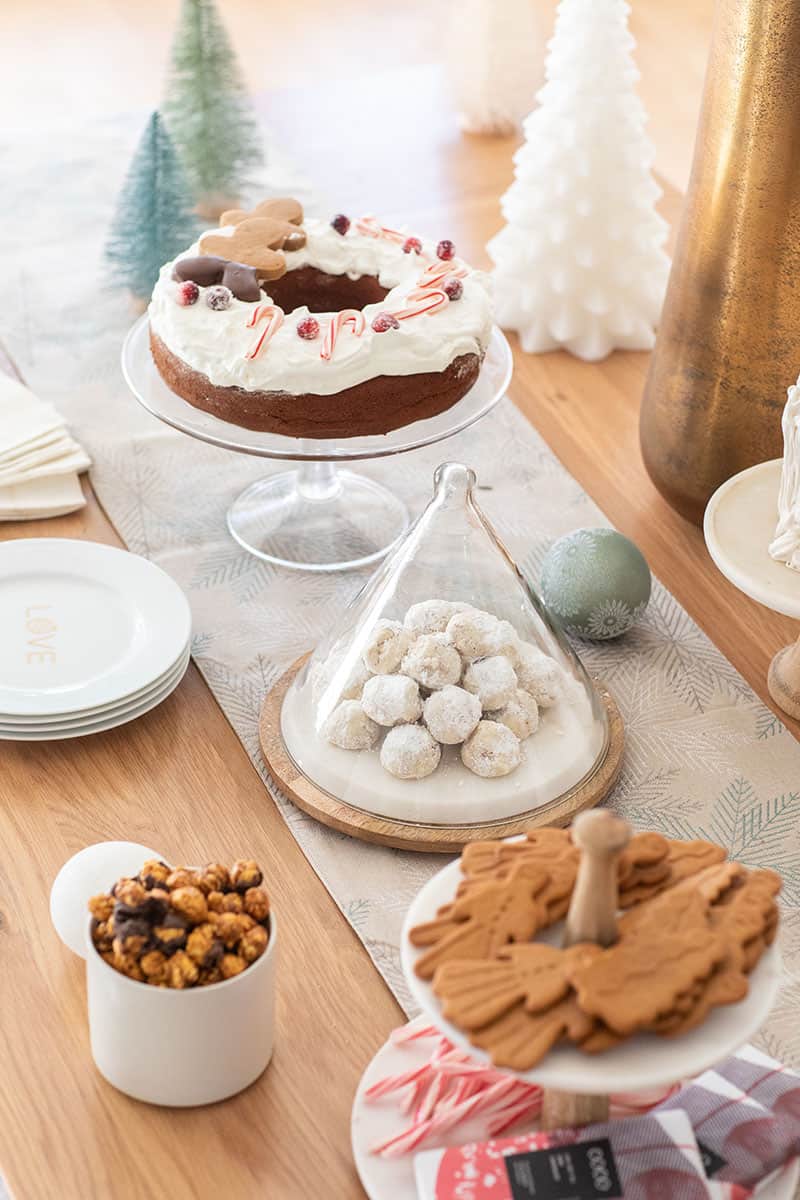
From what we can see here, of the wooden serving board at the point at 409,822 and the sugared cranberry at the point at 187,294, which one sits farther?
the sugared cranberry at the point at 187,294

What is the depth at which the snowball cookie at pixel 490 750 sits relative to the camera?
1273 mm

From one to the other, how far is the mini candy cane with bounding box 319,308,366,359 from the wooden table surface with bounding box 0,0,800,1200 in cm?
35

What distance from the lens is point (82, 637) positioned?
146 centimetres

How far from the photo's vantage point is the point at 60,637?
4.80 ft

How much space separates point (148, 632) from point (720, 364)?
2.19 ft

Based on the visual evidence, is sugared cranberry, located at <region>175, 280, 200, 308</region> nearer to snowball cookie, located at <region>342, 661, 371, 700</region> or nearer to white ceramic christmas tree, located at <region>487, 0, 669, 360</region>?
snowball cookie, located at <region>342, 661, 371, 700</region>

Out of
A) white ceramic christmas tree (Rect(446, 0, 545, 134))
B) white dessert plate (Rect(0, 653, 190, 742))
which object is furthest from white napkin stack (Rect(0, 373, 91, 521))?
white ceramic christmas tree (Rect(446, 0, 545, 134))

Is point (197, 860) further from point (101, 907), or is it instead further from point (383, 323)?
point (383, 323)

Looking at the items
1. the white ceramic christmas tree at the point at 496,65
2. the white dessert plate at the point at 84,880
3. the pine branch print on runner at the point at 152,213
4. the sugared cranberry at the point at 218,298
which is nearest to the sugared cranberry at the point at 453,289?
the sugared cranberry at the point at 218,298

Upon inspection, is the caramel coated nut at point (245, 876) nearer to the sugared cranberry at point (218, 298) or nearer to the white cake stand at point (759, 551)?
the white cake stand at point (759, 551)

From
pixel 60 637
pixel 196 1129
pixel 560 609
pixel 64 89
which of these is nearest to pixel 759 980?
pixel 196 1129

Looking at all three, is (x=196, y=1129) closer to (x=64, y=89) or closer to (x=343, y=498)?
(x=343, y=498)

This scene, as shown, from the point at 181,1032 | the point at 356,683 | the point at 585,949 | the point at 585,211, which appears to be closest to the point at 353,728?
the point at 356,683

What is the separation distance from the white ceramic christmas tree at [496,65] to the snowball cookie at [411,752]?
164cm
